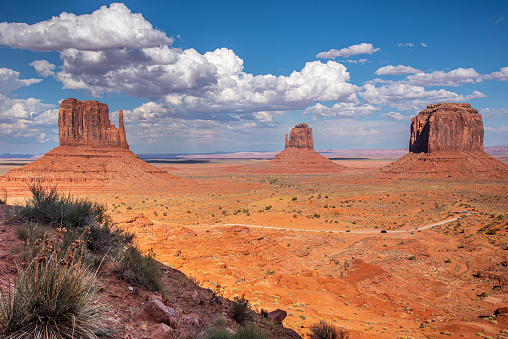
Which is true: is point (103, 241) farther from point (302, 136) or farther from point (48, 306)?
point (302, 136)

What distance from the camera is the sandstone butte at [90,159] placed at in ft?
184

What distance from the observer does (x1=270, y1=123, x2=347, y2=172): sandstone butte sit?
131 m

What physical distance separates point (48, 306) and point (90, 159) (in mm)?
67165

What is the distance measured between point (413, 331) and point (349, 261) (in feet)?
26.7

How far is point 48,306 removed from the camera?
3.58 metres

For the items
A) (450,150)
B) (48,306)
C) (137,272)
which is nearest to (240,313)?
(137,272)

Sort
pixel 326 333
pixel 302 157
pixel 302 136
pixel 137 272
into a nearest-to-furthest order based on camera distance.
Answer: pixel 137 272
pixel 326 333
pixel 302 157
pixel 302 136

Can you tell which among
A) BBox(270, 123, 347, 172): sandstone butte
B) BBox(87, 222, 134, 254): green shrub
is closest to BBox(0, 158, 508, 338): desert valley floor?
BBox(87, 222, 134, 254): green shrub

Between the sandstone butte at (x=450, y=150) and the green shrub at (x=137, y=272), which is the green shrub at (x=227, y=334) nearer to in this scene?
the green shrub at (x=137, y=272)

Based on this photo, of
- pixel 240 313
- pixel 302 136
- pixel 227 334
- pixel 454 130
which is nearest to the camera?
pixel 227 334

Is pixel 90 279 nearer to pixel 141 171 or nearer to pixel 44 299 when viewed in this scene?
pixel 44 299

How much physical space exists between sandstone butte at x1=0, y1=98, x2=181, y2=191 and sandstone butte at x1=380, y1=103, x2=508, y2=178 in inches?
2418

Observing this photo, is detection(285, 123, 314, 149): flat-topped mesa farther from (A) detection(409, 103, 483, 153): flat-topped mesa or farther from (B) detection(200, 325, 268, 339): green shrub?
(B) detection(200, 325, 268, 339): green shrub

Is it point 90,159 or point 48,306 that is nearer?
point 48,306
